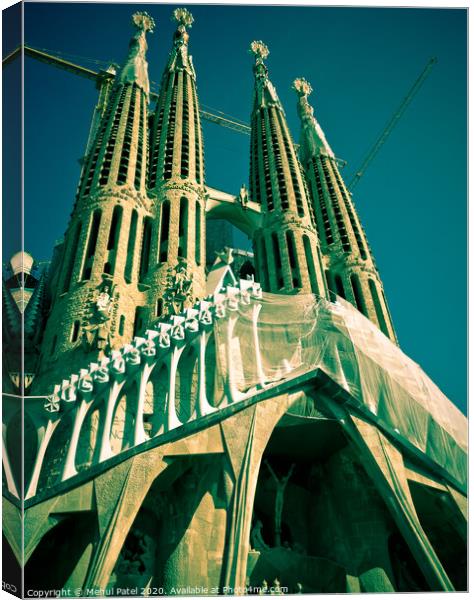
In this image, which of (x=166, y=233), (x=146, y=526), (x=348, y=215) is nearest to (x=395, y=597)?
(x=146, y=526)

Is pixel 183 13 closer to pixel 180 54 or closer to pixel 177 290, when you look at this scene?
pixel 177 290

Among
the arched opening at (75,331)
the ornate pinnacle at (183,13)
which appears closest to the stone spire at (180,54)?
the ornate pinnacle at (183,13)

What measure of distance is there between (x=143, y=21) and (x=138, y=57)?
2.77 meters

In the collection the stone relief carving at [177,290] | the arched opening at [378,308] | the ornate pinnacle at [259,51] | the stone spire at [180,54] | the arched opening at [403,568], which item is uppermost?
the ornate pinnacle at [259,51]

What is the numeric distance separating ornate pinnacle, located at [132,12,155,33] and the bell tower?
6392mm

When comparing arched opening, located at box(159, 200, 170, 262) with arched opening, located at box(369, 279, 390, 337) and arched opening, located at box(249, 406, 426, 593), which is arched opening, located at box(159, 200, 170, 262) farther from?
arched opening, located at box(369, 279, 390, 337)

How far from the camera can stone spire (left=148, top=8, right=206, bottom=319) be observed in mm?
24370

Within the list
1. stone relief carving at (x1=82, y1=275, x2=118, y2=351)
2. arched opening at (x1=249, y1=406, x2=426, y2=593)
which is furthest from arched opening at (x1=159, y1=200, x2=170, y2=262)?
arched opening at (x1=249, y1=406, x2=426, y2=593)

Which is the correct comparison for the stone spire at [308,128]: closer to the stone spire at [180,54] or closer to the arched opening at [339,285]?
the stone spire at [180,54]

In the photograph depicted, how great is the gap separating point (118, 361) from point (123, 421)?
6.76 ft

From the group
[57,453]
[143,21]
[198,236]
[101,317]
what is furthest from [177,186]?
[57,453]

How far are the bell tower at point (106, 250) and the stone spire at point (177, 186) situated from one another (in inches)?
30.4

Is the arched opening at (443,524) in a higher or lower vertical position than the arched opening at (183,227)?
lower

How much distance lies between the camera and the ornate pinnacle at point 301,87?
44.5m
